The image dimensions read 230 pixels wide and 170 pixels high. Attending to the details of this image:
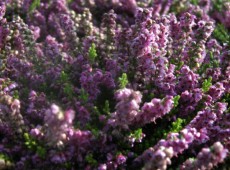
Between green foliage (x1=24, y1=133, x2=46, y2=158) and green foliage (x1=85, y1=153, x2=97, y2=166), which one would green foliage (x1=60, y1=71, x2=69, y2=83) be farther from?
green foliage (x1=85, y1=153, x2=97, y2=166)

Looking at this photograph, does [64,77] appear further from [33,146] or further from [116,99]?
[33,146]

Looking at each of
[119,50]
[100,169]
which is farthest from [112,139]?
[119,50]

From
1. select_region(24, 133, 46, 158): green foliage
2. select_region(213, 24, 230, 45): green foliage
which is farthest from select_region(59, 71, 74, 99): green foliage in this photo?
select_region(213, 24, 230, 45): green foliage

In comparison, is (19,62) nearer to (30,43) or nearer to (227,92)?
(30,43)

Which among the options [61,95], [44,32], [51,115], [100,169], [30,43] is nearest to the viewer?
[51,115]

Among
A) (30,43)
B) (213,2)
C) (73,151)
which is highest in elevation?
(213,2)

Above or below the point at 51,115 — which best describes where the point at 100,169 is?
below

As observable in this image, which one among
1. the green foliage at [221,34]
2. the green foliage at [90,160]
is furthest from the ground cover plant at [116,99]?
the green foliage at [221,34]
